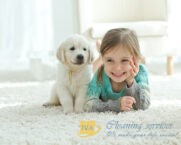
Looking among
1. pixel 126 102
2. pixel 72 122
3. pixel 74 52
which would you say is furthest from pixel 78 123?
pixel 74 52

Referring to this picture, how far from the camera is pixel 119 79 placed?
1723 mm

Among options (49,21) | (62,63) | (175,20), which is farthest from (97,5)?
(62,63)

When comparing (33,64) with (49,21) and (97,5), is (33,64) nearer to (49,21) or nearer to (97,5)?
(97,5)

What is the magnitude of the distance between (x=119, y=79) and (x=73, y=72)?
227 mm

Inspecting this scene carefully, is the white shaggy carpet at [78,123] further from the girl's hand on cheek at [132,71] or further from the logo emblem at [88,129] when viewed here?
the girl's hand on cheek at [132,71]

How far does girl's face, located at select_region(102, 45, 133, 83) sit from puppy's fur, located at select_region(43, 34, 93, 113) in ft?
0.40

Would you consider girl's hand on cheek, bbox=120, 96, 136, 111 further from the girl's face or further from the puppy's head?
the puppy's head

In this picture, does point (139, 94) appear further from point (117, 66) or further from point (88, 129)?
point (88, 129)

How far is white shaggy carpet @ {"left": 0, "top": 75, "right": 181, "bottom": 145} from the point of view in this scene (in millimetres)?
1340

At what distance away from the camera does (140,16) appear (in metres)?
3.39

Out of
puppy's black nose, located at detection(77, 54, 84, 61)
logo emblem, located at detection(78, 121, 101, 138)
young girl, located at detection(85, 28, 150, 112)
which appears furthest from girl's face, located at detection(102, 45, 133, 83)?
logo emblem, located at detection(78, 121, 101, 138)

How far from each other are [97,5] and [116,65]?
172cm

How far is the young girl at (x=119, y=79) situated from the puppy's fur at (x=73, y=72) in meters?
0.04

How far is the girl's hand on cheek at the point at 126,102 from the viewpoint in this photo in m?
1.70
